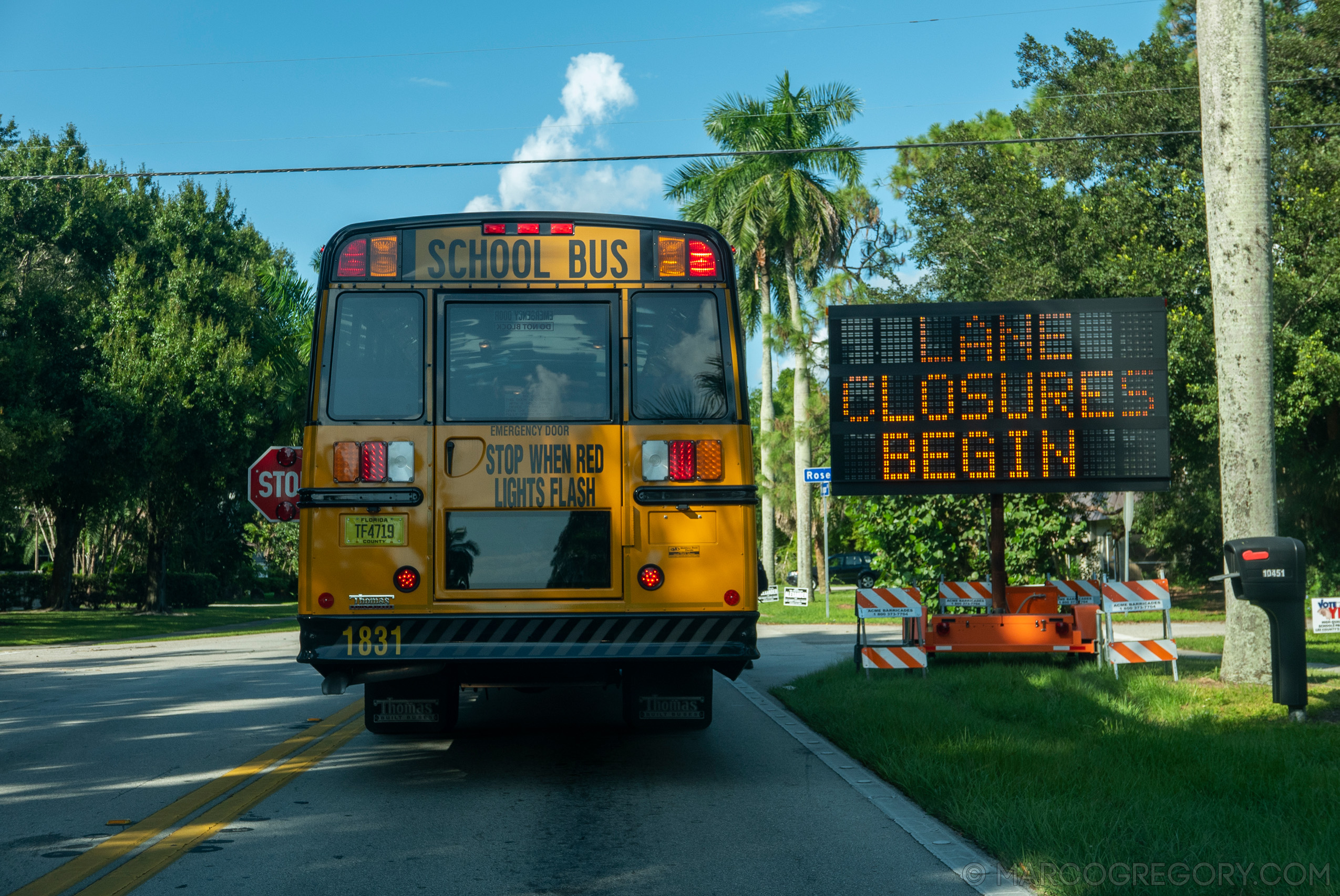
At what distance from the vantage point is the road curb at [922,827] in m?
5.18

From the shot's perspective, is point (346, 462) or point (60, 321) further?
point (60, 321)

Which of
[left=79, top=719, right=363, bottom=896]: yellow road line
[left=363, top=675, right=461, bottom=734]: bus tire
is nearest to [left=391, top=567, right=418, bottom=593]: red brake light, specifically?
[left=363, top=675, right=461, bottom=734]: bus tire

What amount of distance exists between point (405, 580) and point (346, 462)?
82cm

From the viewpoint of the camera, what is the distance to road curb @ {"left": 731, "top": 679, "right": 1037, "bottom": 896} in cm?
518

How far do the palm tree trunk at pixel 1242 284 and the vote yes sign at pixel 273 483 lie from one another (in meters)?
13.1

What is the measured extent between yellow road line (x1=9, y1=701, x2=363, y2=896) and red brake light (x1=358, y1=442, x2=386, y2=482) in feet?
6.98

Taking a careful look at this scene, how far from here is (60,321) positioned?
30.2 meters

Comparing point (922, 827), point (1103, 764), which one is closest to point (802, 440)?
point (1103, 764)

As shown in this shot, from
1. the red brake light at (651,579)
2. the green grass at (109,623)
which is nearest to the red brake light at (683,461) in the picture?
the red brake light at (651,579)

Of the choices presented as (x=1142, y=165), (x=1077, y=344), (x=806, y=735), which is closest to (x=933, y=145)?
(x=1142, y=165)

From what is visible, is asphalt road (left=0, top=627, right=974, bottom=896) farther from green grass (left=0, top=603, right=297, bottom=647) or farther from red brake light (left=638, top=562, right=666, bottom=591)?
green grass (left=0, top=603, right=297, bottom=647)

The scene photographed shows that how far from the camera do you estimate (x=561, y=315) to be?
24.7ft

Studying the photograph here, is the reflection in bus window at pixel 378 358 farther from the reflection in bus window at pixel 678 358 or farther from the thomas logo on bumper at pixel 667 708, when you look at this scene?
the thomas logo on bumper at pixel 667 708

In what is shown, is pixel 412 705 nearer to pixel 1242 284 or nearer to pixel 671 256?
pixel 671 256
